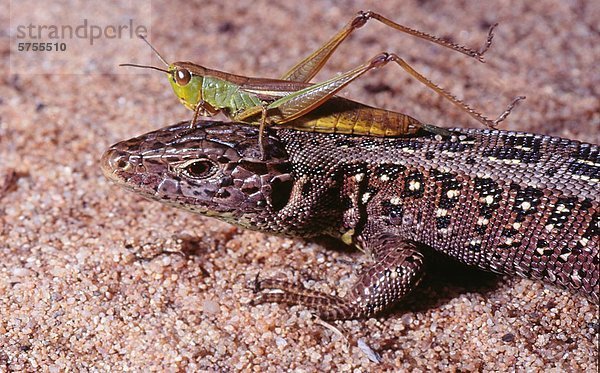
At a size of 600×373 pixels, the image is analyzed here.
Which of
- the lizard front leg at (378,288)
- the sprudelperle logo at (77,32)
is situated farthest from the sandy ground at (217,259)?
the sprudelperle logo at (77,32)

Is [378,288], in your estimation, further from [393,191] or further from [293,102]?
[293,102]

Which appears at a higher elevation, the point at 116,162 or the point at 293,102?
the point at 293,102

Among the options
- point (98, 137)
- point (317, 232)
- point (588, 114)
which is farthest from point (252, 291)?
point (588, 114)

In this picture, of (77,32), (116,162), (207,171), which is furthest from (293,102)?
(77,32)

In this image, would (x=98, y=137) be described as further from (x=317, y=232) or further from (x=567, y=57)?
(x=567, y=57)

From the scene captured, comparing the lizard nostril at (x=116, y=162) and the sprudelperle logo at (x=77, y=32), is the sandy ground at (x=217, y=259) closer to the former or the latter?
the sprudelperle logo at (x=77, y=32)

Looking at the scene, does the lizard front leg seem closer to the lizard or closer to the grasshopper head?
the lizard
